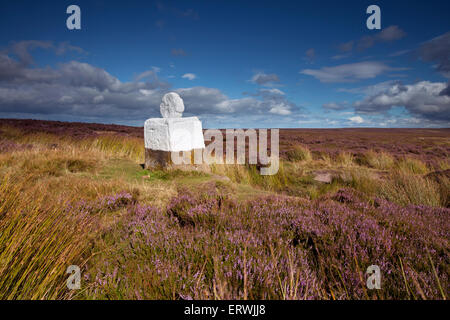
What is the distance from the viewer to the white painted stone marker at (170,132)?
6738 mm

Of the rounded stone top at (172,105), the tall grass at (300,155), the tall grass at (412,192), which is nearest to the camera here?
the tall grass at (412,192)

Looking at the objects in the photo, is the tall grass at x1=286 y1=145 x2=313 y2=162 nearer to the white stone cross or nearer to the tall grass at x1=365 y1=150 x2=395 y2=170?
the tall grass at x1=365 y1=150 x2=395 y2=170

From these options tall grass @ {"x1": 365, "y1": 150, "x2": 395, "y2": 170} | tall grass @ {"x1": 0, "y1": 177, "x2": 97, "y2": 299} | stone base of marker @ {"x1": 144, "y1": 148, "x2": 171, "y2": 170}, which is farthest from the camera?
tall grass @ {"x1": 365, "y1": 150, "x2": 395, "y2": 170}

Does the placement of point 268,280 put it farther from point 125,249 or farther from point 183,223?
point 183,223

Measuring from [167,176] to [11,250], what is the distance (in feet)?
16.7

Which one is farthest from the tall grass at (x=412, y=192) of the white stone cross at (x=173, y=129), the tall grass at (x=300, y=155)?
the tall grass at (x=300, y=155)

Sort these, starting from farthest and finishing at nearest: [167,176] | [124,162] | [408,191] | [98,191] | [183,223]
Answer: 1. [124,162]
2. [167,176]
3. [408,191]
4. [98,191]
5. [183,223]

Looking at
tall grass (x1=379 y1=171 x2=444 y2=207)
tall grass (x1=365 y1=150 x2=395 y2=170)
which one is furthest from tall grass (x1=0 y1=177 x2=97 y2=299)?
tall grass (x1=365 y1=150 x2=395 y2=170)

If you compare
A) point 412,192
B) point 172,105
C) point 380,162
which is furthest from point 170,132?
point 380,162

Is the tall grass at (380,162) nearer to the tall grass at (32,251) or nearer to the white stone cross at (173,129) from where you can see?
the white stone cross at (173,129)

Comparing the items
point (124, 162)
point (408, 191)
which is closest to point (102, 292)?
point (408, 191)

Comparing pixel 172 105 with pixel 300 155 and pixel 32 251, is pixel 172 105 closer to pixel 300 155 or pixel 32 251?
pixel 32 251

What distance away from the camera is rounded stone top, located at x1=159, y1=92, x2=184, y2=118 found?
7.14 m
